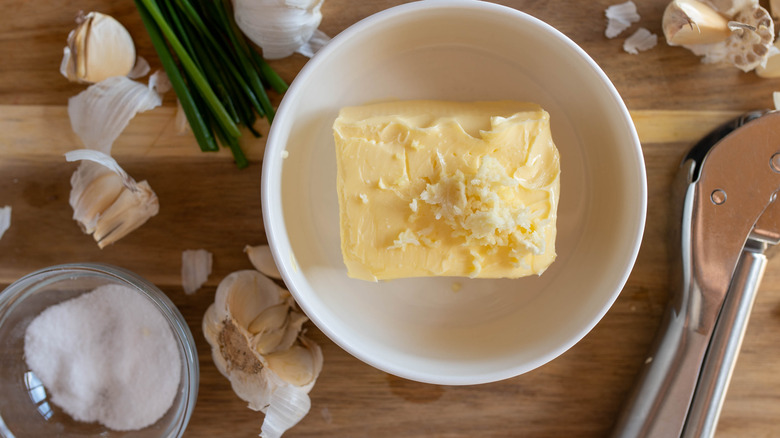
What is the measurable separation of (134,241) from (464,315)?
0.80m

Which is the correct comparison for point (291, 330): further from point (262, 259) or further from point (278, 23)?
point (278, 23)

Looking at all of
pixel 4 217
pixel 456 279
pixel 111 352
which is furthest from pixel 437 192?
pixel 4 217

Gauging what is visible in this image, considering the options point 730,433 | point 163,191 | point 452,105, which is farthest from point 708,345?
point 163,191

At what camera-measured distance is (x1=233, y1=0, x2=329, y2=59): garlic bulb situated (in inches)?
45.8

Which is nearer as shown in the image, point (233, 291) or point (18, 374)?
point (233, 291)

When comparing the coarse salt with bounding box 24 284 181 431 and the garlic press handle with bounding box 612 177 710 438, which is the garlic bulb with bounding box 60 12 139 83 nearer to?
the coarse salt with bounding box 24 284 181 431

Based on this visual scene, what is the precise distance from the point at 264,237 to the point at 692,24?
105 centimetres

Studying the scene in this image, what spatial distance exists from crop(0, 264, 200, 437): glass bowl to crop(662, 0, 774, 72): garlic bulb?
127cm

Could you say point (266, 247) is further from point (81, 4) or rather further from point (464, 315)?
point (81, 4)

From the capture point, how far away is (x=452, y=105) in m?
1.18

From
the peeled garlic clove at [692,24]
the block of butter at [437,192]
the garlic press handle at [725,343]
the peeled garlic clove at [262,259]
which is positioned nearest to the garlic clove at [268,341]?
the peeled garlic clove at [262,259]

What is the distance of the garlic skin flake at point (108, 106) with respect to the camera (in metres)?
1.24

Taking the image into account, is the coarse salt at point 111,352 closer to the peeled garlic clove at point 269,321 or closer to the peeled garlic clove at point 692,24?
the peeled garlic clove at point 269,321

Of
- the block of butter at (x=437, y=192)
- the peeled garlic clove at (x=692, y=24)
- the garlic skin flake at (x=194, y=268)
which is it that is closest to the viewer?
the block of butter at (x=437, y=192)
